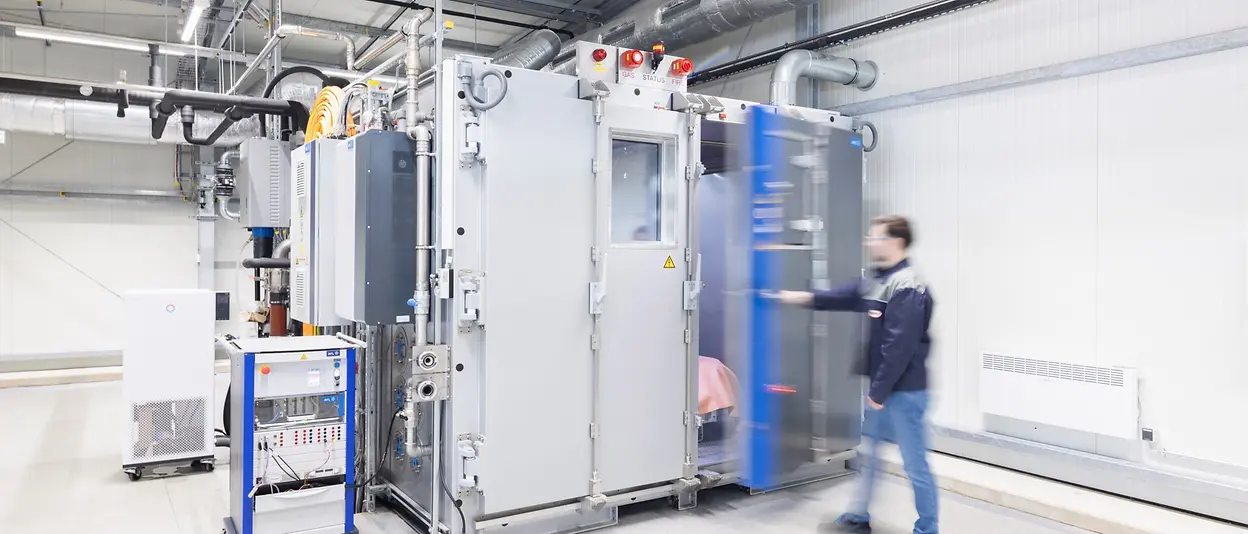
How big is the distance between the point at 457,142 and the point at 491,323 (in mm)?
858

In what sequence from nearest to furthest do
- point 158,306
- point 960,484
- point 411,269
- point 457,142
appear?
1. point 457,142
2. point 411,269
3. point 960,484
4. point 158,306

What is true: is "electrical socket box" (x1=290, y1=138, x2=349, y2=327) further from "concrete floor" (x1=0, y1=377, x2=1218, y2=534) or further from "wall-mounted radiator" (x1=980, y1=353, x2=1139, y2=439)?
"wall-mounted radiator" (x1=980, y1=353, x2=1139, y2=439)

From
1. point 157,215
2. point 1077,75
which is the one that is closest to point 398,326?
point 1077,75

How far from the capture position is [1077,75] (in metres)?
4.14

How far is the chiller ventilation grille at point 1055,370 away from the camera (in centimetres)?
401

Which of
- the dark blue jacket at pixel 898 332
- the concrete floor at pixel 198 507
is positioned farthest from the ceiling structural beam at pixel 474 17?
the dark blue jacket at pixel 898 332

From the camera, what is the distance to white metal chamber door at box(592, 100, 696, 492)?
153 inches

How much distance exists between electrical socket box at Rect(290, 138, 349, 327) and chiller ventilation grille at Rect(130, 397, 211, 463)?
3.70ft

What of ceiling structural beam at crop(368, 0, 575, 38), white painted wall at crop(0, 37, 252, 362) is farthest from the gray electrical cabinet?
white painted wall at crop(0, 37, 252, 362)

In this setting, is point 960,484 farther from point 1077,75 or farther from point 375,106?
point 375,106

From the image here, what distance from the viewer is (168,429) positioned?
4.80 meters

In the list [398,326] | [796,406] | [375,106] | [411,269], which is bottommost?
[796,406]

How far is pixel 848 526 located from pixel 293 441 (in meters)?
2.81

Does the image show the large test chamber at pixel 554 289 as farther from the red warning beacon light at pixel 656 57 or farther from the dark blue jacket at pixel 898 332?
the dark blue jacket at pixel 898 332
